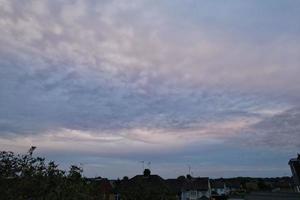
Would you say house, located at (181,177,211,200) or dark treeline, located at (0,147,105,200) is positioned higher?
house, located at (181,177,211,200)

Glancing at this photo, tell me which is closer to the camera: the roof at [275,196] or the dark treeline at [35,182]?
the dark treeline at [35,182]

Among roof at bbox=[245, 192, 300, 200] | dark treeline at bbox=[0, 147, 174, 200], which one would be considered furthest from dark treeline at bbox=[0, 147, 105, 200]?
roof at bbox=[245, 192, 300, 200]

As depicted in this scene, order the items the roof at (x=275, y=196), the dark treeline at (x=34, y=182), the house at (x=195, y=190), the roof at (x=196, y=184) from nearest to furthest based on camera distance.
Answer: the dark treeline at (x=34, y=182) → the roof at (x=275, y=196) → the house at (x=195, y=190) → the roof at (x=196, y=184)

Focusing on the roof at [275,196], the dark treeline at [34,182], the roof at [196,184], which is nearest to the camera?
the dark treeline at [34,182]

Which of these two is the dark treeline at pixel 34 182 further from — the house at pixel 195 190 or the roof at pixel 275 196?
the house at pixel 195 190

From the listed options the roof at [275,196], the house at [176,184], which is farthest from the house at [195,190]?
the roof at [275,196]

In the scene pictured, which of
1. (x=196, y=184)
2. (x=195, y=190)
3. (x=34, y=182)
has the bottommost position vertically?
(x=34, y=182)

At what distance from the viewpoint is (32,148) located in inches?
567

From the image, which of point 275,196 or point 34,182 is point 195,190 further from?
point 34,182

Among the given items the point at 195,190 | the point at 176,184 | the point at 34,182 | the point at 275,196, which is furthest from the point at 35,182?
the point at 176,184

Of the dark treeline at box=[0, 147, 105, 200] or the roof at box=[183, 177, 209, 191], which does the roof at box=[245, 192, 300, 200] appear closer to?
the dark treeline at box=[0, 147, 105, 200]

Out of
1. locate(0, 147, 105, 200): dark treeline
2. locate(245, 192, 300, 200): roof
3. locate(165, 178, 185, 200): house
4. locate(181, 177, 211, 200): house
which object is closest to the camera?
locate(0, 147, 105, 200): dark treeline

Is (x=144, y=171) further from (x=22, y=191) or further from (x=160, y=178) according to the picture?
(x=22, y=191)

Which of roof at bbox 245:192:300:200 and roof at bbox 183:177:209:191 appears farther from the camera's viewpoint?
roof at bbox 183:177:209:191
